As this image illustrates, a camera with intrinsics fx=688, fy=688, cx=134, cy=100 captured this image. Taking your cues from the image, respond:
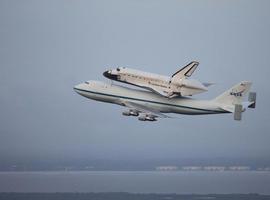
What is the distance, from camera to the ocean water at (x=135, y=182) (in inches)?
→ 6693

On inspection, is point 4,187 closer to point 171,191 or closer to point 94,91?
point 171,191

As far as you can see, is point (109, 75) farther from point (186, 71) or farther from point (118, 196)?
point (118, 196)

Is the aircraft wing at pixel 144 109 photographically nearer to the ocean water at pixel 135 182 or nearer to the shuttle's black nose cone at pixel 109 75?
the shuttle's black nose cone at pixel 109 75

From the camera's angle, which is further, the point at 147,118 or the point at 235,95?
the point at 235,95

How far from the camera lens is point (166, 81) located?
88062mm

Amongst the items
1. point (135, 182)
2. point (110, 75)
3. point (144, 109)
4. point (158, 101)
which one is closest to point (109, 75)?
point (110, 75)

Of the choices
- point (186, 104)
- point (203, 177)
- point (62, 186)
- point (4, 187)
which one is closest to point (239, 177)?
Result: point (203, 177)

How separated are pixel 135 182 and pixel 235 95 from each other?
8297cm

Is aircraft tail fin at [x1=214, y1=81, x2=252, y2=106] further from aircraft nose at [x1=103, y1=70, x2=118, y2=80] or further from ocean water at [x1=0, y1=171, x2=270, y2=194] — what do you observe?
ocean water at [x1=0, y1=171, x2=270, y2=194]

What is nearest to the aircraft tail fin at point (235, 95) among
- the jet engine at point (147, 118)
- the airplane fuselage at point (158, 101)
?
the airplane fuselage at point (158, 101)

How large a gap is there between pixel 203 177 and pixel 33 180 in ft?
145

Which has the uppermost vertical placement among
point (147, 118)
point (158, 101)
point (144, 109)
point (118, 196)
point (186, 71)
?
point (186, 71)

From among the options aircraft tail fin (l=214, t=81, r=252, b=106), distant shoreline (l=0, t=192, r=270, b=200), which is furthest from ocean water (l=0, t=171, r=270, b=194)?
aircraft tail fin (l=214, t=81, r=252, b=106)

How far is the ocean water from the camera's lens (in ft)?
558
